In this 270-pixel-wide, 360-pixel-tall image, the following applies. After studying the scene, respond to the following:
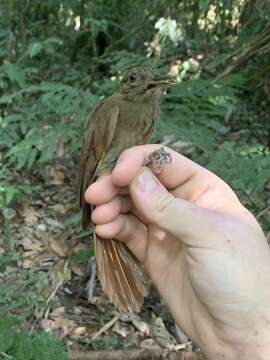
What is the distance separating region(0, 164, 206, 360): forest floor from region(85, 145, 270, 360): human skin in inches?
44.4

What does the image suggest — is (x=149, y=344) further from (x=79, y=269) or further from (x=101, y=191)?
(x=101, y=191)

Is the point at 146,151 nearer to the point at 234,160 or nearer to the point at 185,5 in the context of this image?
the point at 234,160

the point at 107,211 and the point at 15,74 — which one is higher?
the point at 15,74

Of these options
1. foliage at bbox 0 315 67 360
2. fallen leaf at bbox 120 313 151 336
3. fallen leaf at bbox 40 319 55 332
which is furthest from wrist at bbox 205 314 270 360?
fallen leaf at bbox 40 319 55 332

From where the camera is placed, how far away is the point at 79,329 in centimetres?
366

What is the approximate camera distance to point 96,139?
8.79ft

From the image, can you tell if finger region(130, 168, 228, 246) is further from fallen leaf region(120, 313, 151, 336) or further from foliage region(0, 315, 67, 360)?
fallen leaf region(120, 313, 151, 336)

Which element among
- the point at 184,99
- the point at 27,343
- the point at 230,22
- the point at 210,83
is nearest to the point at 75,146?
the point at 184,99

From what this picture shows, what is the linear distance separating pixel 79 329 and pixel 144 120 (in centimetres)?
152

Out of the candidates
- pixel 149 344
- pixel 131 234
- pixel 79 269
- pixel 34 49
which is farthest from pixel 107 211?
pixel 34 49

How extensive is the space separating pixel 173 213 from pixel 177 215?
0.05ft

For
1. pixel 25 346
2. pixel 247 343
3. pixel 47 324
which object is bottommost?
pixel 47 324

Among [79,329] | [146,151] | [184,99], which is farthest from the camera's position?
[184,99]

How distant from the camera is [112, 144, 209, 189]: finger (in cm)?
231
